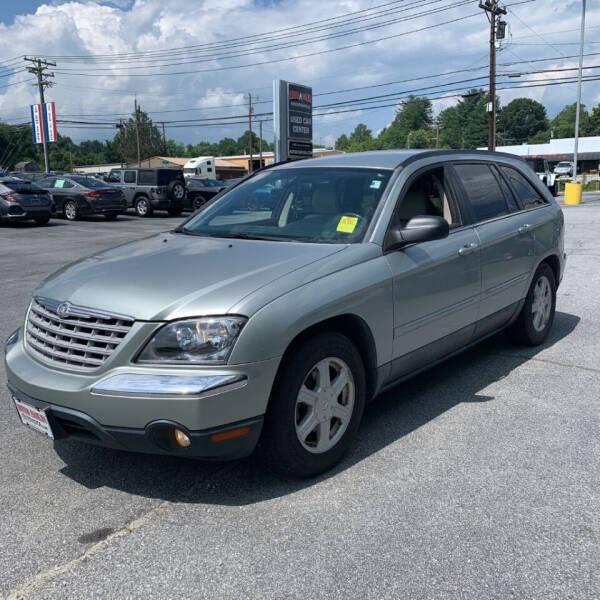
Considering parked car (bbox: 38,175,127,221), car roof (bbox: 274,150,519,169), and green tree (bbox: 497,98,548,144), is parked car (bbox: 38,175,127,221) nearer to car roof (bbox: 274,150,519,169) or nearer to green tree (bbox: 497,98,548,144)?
car roof (bbox: 274,150,519,169)

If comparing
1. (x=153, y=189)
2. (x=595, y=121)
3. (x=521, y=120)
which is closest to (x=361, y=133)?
(x=521, y=120)

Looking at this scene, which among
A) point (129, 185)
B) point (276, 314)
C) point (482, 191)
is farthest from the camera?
point (129, 185)

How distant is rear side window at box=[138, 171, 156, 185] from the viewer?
25609mm

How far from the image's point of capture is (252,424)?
2939 mm

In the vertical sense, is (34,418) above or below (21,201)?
below

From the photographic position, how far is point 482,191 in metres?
4.95

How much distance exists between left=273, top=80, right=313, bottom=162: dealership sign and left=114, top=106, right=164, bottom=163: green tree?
92.4 m

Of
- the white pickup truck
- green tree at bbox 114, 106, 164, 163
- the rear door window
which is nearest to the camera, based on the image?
the rear door window

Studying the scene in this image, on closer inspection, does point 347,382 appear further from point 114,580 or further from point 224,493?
point 114,580

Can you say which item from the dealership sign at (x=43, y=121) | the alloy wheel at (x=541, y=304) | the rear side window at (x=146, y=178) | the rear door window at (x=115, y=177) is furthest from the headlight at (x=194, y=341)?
the dealership sign at (x=43, y=121)

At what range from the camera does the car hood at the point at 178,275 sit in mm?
2959

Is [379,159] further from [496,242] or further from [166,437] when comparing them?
[166,437]

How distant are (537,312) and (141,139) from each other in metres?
106

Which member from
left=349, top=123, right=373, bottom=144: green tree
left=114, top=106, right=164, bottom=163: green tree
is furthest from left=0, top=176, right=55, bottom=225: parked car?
left=349, top=123, right=373, bottom=144: green tree
